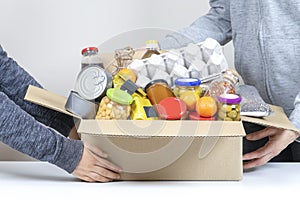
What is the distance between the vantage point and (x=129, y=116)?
35.2 inches

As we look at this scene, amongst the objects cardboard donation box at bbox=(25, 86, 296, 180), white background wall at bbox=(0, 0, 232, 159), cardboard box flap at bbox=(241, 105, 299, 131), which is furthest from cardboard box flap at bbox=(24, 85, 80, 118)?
white background wall at bbox=(0, 0, 232, 159)

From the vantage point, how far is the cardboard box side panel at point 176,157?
91 centimetres

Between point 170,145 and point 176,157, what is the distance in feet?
0.08

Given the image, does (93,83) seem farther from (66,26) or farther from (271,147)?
(66,26)

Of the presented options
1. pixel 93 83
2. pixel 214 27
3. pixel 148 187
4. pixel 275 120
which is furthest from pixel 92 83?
pixel 214 27

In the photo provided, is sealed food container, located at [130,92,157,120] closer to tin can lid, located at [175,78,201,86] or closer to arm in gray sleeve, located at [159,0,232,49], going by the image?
tin can lid, located at [175,78,201,86]

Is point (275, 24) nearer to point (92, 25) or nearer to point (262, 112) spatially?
point (262, 112)

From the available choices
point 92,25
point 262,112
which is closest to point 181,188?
point 262,112

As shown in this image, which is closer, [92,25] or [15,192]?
[15,192]

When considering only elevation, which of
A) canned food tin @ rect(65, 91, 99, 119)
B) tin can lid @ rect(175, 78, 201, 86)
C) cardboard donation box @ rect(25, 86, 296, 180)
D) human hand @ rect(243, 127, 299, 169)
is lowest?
human hand @ rect(243, 127, 299, 169)

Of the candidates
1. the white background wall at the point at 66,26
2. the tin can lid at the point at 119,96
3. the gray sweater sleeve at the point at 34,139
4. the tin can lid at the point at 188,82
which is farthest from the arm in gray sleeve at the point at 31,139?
the white background wall at the point at 66,26

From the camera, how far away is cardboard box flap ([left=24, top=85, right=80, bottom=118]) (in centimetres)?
93

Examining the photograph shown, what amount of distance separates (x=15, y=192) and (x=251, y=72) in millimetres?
610

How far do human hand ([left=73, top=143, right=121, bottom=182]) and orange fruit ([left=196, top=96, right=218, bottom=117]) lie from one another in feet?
0.61
